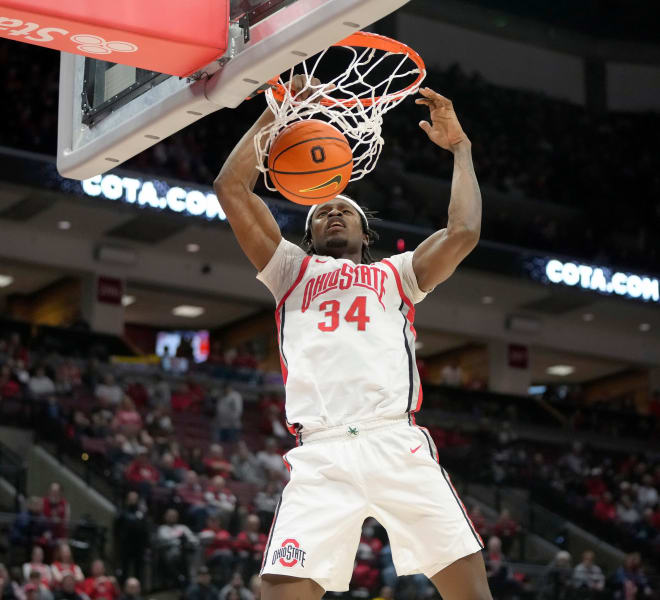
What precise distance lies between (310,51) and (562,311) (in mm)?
20232

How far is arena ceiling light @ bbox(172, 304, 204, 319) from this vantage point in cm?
2289

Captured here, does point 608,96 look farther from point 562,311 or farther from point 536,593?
point 536,593

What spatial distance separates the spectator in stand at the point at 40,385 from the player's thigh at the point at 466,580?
11.7 m

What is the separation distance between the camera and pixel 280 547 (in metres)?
4.08

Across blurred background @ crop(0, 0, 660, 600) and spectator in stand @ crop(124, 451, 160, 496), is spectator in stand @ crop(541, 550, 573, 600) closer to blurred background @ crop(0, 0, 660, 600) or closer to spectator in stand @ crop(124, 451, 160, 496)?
blurred background @ crop(0, 0, 660, 600)

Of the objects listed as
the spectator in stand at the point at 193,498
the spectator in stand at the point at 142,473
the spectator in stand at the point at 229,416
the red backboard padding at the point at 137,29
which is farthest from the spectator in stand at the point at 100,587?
the red backboard padding at the point at 137,29

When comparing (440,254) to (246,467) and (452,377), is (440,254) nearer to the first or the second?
(246,467)

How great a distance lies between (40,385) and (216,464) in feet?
8.39

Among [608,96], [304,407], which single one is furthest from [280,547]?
[608,96]

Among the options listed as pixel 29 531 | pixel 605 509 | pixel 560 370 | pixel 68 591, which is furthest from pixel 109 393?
pixel 560 370

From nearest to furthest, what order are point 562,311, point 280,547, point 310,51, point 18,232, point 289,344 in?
1. point 310,51
2. point 280,547
3. point 289,344
4. point 18,232
5. point 562,311

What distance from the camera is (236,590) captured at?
11156 millimetres

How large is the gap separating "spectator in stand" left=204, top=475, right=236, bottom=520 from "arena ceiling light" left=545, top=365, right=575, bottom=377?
524 inches

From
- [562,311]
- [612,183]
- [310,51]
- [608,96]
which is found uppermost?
[608,96]
